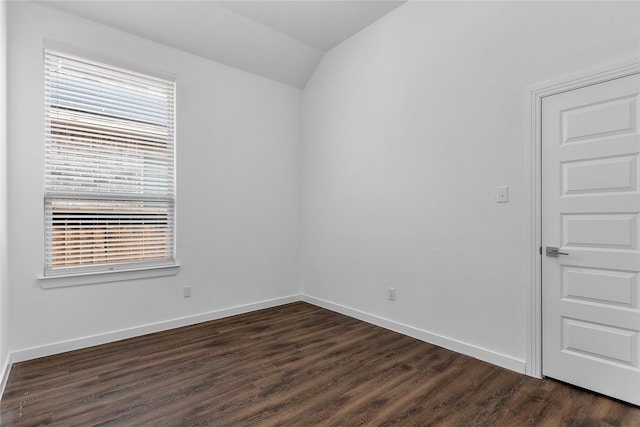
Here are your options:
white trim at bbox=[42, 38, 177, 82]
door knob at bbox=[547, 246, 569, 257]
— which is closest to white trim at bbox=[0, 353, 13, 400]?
white trim at bbox=[42, 38, 177, 82]

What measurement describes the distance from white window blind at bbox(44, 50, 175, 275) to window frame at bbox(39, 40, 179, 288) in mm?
10

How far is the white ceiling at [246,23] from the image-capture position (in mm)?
3125

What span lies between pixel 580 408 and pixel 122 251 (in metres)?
3.82

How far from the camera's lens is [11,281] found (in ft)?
9.02

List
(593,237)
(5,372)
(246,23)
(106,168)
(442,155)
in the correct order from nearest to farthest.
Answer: (593,237) < (5,372) < (442,155) < (106,168) < (246,23)

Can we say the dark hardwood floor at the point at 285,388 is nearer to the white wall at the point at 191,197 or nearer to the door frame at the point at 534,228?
the door frame at the point at 534,228

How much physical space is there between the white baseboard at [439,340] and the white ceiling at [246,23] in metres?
3.09

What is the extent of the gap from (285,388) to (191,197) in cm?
225

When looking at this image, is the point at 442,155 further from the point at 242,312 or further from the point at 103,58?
the point at 103,58

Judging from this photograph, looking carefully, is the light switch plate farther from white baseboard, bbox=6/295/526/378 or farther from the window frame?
the window frame

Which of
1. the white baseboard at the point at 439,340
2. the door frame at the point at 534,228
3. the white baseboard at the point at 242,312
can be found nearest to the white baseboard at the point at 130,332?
the white baseboard at the point at 242,312

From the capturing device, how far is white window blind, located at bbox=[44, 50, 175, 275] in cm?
297

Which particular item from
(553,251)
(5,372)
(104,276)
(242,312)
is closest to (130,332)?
(104,276)

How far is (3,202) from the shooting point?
2492mm
